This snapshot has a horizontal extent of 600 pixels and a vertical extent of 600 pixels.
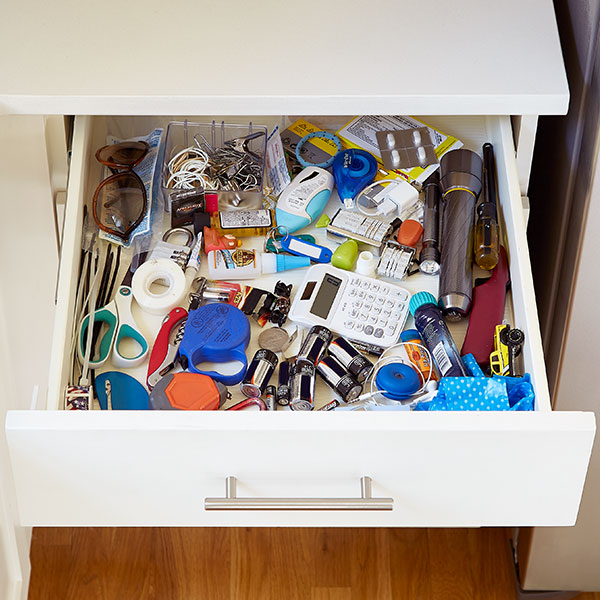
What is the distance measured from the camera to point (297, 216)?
43.1 inches

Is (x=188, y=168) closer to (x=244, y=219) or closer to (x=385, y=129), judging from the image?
(x=244, y=219)

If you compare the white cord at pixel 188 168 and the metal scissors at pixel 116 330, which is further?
the white cord at pixel 188 168

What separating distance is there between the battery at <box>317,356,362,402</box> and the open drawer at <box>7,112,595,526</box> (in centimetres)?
11

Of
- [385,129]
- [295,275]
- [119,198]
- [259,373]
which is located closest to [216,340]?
[259,373]

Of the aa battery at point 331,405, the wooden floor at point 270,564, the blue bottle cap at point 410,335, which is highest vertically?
the blue bottle cap at point 410,335

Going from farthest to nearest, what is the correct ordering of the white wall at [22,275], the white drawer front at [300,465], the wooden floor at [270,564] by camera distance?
the wooden floor at [270,564], the white wall at [22,275], the white drawer front at [300,465]

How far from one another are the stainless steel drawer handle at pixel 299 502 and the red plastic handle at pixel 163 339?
0.17m

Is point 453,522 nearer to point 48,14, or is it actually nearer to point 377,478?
point 377,478

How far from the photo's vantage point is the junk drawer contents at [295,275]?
0.95 meters

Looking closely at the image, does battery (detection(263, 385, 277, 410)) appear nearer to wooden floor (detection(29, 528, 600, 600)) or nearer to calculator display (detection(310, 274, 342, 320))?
calculator display (detection(310, 274, 342, 320))

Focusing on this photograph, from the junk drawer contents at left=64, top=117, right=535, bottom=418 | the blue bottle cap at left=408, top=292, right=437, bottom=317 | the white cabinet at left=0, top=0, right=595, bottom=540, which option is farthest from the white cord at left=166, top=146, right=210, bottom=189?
the blue bottle cap at left=408, top=292, right=437, bottom=317

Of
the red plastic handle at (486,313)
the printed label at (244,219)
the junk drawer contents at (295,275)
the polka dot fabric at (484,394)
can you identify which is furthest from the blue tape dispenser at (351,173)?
the polka dot fabric at (484,394)

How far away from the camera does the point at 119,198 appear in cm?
111

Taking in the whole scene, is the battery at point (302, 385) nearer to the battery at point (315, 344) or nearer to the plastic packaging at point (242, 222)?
the battery at point (315, 344)
